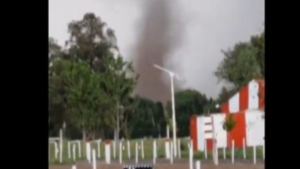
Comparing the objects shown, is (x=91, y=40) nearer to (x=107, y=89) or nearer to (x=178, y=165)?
(x=107, y=89)

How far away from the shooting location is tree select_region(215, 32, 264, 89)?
3785mm

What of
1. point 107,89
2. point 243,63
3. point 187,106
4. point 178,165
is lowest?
point 178,165

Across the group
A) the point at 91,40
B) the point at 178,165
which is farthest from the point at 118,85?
the point at 178,165

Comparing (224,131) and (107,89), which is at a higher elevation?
(107,89)

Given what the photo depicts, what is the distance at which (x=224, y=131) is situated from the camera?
395 cm

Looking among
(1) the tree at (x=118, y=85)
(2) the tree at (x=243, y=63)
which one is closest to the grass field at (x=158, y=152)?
(1) the tree at (x=118, y=85)

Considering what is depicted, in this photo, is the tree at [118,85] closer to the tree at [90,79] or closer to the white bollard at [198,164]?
the tree at [90,79]

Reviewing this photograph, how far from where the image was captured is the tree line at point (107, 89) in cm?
381

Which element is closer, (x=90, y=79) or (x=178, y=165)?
(x=178, y=165)

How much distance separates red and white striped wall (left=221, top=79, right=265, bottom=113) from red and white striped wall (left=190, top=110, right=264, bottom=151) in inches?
1.3

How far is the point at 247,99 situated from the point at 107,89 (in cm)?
81

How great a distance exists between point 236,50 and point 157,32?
0.46 metres
